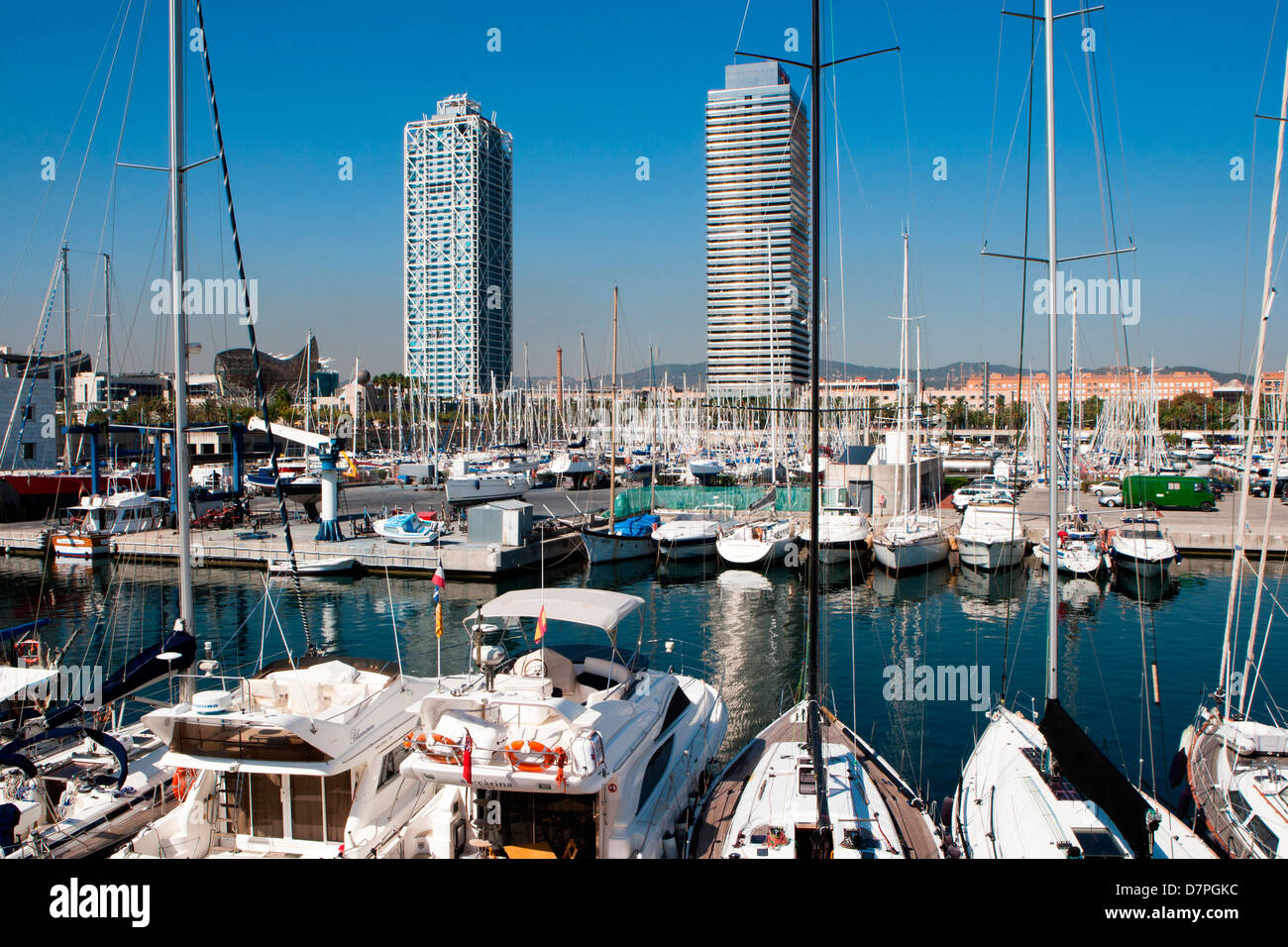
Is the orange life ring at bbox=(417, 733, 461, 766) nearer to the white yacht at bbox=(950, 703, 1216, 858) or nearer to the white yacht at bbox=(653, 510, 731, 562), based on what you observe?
the white yacht at bbox=(950, 703, 1216, 858)

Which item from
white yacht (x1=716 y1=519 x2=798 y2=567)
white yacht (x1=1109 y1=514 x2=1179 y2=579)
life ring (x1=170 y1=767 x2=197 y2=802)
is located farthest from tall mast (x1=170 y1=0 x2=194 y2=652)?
white yacht (x1=1109 y1=514 x2=1179 y2=579)

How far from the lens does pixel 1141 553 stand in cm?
3362

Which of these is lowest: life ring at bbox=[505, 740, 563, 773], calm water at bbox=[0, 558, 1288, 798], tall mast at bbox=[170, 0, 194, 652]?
calm water at bbox=[0, 558, 1288, 798]

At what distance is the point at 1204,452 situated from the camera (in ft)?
288

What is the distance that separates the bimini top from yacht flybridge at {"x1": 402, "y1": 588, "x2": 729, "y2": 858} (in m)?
0.02

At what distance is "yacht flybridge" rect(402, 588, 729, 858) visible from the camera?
8.79 m

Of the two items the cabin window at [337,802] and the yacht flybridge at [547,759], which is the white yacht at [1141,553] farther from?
the cabin window at [337,802]

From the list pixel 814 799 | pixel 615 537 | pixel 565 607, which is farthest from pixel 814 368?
pixel 615 537

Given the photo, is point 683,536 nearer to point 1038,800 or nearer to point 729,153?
point 1038,800

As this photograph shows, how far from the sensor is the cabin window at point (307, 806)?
939 centimetres

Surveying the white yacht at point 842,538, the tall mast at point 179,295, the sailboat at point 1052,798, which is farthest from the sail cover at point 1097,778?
the white yacht at point 842,538

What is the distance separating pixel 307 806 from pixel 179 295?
29.7ft
